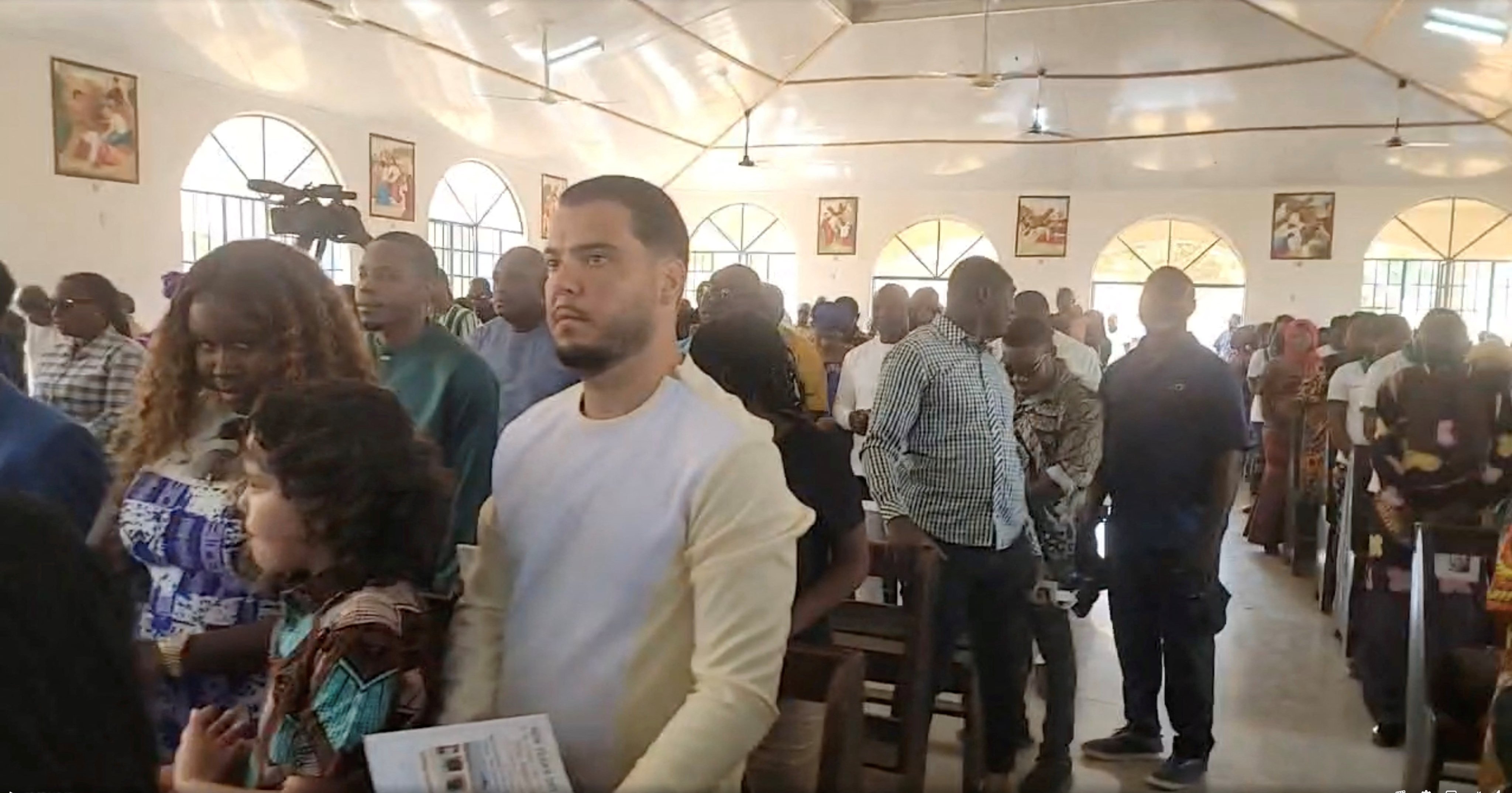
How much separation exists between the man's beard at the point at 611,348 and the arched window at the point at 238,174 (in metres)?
8.65

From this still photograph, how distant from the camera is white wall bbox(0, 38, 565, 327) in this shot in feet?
25.6

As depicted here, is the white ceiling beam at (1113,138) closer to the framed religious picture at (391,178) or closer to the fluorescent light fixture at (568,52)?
the fluorescent light fixture at (568,52)

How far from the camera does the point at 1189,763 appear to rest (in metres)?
3.19

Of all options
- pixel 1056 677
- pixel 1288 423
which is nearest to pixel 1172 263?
pixel 1288 423

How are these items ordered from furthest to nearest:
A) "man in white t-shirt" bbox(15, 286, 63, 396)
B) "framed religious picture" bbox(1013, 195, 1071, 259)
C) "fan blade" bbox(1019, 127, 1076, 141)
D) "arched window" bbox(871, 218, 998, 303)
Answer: "arched window" bbox(871, 218, 998, 303) < "framed religious picture" bbox(1013, 195, 1071, 259) < "fan blade" bbox(1019, 127, 1076, 141) < "man in white t-shirt" bbox(15, 286, 63, 396)

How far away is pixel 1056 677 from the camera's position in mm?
3150

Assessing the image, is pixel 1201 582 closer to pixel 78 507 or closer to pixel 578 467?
pixel 578 467

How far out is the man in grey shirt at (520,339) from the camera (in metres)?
3.24

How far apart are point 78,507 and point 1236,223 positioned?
16088 millimetres

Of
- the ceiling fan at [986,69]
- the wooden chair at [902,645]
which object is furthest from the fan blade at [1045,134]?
the wooden chair at [902,645]

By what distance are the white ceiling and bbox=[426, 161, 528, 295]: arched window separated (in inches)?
20.6

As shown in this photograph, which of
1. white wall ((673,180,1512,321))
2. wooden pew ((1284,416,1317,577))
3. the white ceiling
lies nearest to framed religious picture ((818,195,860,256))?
white wall ((673,180,1512,321))

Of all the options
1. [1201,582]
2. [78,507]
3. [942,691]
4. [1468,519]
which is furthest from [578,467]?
[1468,519]

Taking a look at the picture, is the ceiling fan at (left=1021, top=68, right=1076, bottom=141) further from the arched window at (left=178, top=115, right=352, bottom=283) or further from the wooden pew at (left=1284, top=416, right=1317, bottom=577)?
the arched window at (left=178, top=115, right=352, bottom=283)
